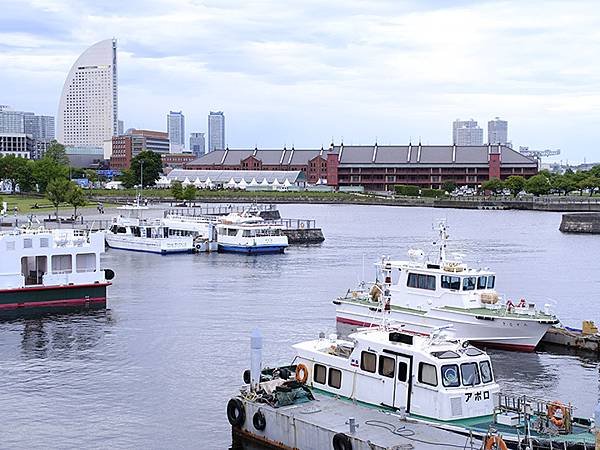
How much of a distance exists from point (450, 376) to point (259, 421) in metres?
5.75

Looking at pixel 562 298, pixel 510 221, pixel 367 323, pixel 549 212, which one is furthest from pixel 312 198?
pixel 367 323

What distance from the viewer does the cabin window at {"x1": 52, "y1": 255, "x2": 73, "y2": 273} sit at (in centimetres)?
5106

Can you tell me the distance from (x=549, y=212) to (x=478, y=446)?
493 feet

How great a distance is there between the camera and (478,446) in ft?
70.5

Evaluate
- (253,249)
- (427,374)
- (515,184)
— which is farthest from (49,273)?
(515,184)

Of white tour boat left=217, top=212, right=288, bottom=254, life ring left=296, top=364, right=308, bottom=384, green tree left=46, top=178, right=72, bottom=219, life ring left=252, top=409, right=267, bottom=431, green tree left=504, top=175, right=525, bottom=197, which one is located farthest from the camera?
green tree left=504, top=175, right=525, bottom=197

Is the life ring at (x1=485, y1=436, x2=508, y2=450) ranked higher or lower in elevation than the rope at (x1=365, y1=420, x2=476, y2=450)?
higher

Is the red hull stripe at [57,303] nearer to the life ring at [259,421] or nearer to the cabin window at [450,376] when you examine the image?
the life ring at [259,421]

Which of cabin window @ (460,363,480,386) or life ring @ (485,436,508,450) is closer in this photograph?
life ring @ (485,436,508,450)

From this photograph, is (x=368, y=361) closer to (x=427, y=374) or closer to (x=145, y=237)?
(x=427, y=374)

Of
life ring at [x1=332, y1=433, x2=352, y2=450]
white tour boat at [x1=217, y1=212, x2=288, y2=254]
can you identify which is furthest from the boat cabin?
white tour boat at [x1=217, y1=212, x2=288, y2=254]

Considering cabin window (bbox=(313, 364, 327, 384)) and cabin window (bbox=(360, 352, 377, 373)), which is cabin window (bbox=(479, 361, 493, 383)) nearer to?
cabin window (bbox=(360, 352, 377, 373))

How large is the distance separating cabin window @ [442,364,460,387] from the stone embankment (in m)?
97.5

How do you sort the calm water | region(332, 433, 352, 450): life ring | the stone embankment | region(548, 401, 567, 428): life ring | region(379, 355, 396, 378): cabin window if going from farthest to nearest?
the stone embankment, the calm water, region(379, 355, 396, 378): cabin window, region(548, 401, 567, 428): life ring, region(332, 433, 352, 450): life ring
